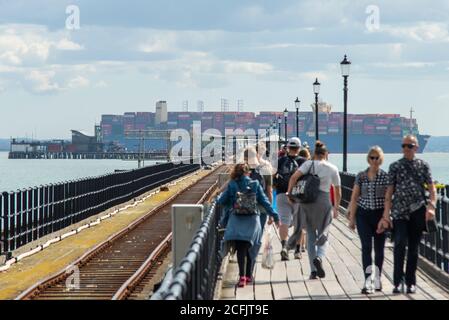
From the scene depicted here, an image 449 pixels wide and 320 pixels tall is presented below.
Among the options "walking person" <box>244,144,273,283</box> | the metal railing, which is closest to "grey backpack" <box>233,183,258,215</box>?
"walking person" <box>244,144,273,283</box>

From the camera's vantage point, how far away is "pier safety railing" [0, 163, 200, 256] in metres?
20.4

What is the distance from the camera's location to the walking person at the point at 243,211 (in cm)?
1209

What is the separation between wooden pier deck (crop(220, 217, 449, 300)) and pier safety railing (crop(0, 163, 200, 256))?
682 cm

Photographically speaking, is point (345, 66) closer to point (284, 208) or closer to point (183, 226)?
point (284, 208)

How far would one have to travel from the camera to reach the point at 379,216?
1149 cm

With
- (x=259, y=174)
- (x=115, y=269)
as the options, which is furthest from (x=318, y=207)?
(x=115, y=269)

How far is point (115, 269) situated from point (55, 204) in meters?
6.69

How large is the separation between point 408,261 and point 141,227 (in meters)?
17.2

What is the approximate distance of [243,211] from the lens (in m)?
12.1

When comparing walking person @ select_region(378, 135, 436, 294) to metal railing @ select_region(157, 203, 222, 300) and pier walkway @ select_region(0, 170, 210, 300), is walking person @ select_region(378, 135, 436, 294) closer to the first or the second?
metal railing @ select_region(157, 203, 222, 300)

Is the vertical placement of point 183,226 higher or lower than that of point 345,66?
lower

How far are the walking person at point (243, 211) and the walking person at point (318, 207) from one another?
0.61 m
